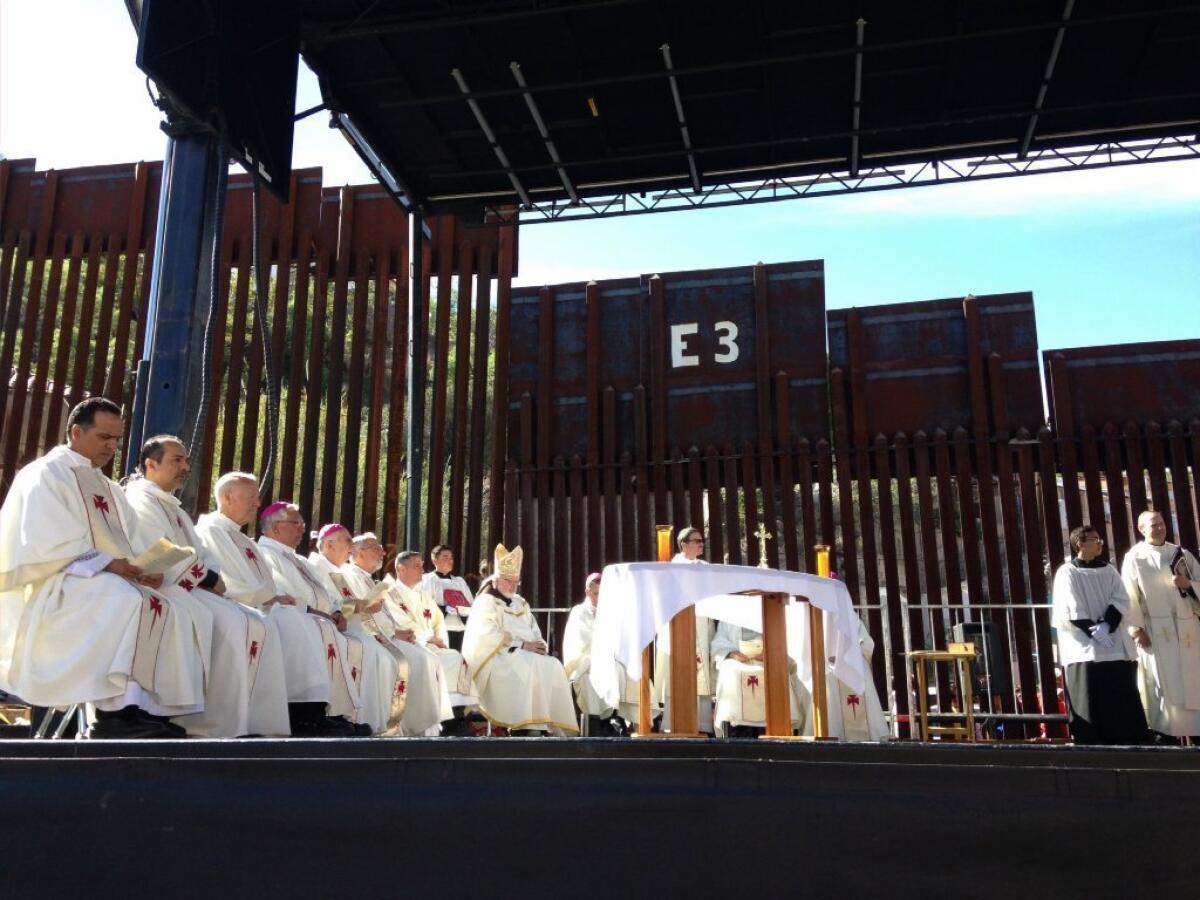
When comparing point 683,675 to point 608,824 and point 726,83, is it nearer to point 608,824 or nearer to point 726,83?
point 608,824

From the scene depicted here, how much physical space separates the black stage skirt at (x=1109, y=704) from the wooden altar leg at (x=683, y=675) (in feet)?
11.7

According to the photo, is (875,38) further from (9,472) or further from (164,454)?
(9,472)

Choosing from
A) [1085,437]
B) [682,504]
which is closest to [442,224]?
[682,504]

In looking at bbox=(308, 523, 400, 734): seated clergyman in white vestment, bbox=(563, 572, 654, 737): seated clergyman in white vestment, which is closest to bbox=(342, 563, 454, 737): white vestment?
bbox=(308, 523, 400, 734): seated clergyman in white vestment

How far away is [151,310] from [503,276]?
658cm

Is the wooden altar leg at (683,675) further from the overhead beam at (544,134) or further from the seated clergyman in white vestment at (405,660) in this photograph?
the overhead beam at (544,134)

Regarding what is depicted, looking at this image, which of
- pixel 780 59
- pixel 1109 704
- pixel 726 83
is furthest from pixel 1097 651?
pixel 726 83

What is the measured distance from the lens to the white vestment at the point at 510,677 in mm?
7367

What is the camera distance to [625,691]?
23.6 ft

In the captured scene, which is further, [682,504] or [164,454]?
[682,504]

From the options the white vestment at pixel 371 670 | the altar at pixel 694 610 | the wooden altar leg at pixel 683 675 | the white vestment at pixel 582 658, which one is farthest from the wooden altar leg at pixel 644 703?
the white vestment at pixel 582 658

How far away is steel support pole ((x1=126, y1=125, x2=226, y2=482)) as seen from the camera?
5.36 meters

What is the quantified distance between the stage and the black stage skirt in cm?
484

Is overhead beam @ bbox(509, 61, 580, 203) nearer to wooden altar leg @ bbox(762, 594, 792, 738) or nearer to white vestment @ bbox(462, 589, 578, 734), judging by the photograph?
white vestment @ bbox(462, 589, 578, 734)
